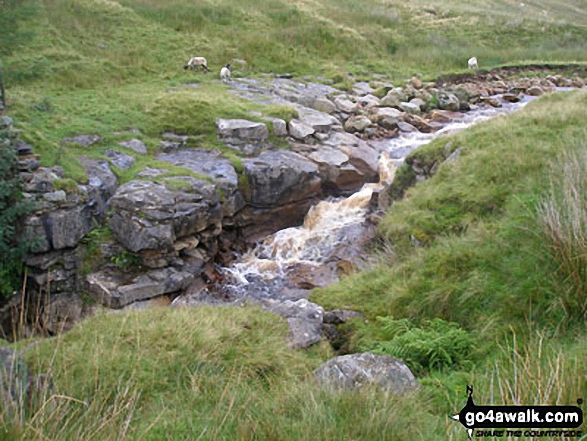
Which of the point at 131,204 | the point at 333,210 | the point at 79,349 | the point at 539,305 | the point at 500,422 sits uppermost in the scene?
the point at 500,422

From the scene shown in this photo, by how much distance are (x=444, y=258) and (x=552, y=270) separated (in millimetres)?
1643

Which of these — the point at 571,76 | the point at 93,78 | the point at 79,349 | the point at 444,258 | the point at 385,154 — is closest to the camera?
the point at 79,349

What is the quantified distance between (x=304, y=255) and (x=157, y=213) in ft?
11.2

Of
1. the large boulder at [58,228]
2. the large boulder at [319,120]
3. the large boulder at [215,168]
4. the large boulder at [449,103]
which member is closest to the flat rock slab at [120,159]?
the large boulder at [215,168]

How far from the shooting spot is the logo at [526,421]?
2670 mm

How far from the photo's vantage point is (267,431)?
315cm

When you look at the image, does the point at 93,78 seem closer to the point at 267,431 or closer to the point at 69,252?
the point at 69,252

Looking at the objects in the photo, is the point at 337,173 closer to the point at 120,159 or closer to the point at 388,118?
the point at 388,118

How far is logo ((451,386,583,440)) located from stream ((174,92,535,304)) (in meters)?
6.23

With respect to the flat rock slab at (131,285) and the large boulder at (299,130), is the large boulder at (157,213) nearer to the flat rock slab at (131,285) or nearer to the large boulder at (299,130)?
the flat rock slab at (131,285)

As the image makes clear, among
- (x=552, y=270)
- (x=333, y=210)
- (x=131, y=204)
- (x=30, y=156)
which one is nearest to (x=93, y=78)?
(x=30, y=156)

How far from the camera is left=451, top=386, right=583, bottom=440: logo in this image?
2670mm

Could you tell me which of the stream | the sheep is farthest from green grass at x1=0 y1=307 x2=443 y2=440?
the sheep

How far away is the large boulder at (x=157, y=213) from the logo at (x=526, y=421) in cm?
793
